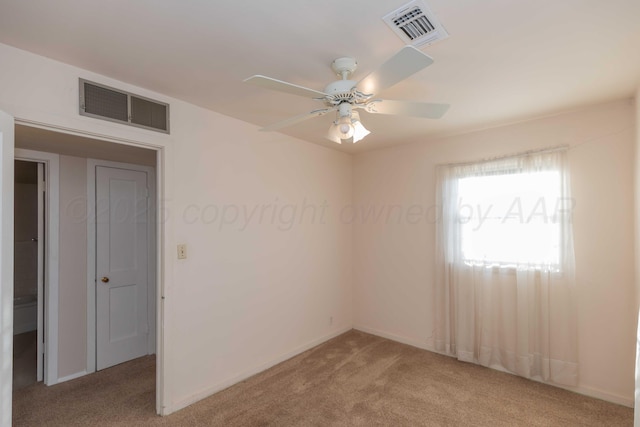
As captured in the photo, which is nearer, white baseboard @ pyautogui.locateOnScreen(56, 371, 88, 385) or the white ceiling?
the white ceiling

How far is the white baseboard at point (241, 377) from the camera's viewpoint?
7.92 ft

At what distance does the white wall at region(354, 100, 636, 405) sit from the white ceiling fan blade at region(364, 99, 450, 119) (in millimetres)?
1785

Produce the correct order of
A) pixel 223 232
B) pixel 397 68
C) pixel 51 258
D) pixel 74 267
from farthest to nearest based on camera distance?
pixel 74 267 → pixel 51 258 → pixel 223 232 → pixel 397 68

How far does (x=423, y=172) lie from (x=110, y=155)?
334cm

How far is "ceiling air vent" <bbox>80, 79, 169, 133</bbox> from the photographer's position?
1968 mm

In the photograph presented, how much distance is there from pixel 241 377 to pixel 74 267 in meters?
1.97

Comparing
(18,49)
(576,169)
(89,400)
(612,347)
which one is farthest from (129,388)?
(576,169)

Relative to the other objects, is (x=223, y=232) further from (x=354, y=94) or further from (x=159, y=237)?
(x=354, y=94)

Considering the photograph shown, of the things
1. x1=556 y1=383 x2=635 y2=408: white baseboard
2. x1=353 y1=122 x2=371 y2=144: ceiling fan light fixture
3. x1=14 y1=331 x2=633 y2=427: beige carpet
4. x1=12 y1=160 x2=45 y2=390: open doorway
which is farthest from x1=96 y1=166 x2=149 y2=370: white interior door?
x1=556 y1=383 x2=635 y2=408: white baseboard

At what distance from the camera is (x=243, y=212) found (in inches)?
116

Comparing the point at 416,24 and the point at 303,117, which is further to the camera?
the point at 303,117

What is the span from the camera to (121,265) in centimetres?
336

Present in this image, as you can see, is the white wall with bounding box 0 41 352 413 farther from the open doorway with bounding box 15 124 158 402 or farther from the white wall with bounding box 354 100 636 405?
the white wall with bounding box 354 100 636 405

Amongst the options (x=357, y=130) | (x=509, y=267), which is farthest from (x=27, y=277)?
(x=509, y=267)
